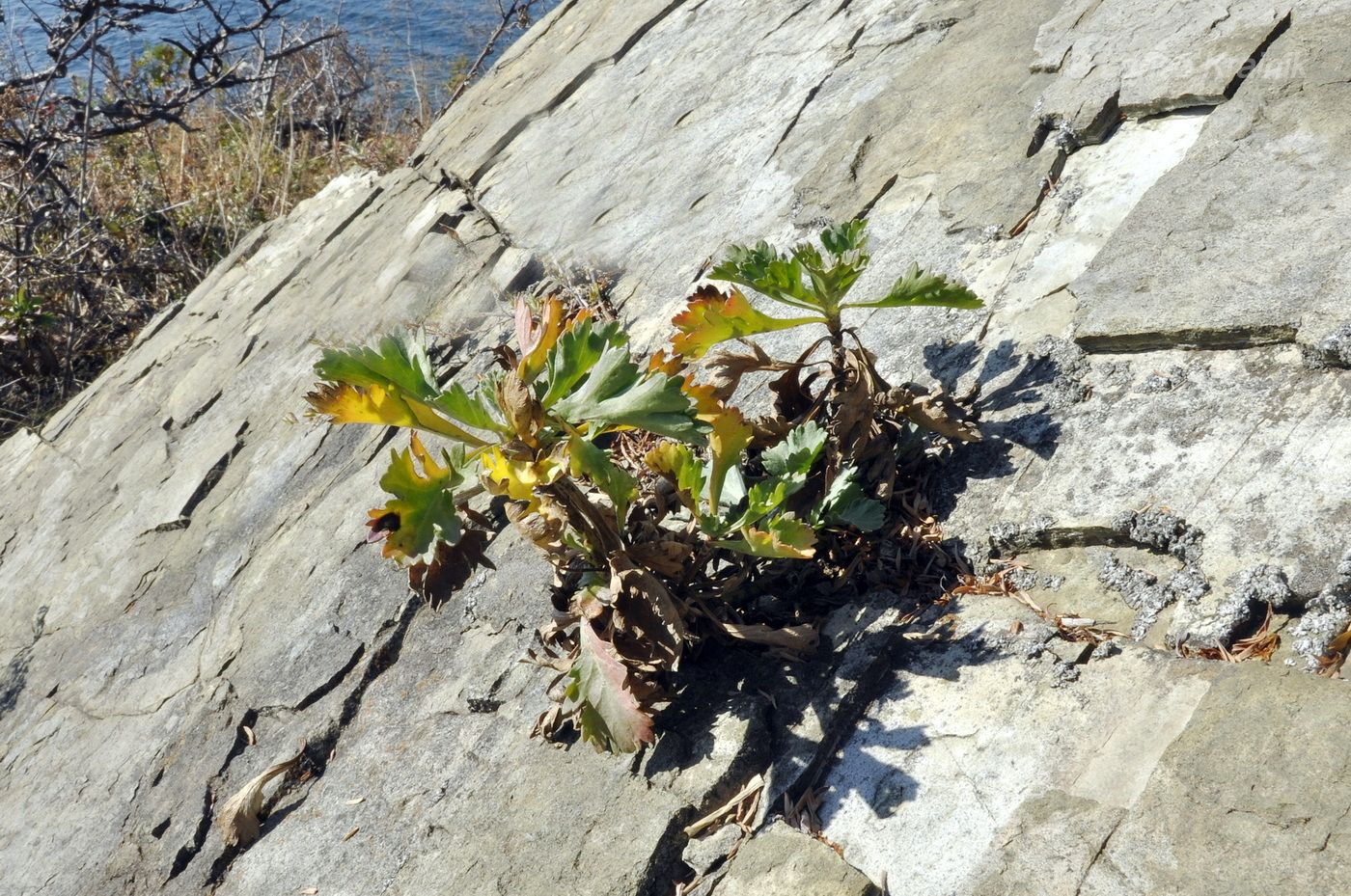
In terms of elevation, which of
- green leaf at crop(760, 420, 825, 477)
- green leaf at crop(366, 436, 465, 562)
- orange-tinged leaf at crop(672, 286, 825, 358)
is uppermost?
green leaf at crop(366, 436, 465, 562)

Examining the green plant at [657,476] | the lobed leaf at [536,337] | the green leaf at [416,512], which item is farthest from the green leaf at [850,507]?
the green leaf at [416,512]

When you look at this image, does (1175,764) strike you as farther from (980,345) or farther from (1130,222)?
(1130,222)

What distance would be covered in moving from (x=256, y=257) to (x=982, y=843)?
498 centimetres

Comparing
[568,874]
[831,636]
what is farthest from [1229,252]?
[568,874]

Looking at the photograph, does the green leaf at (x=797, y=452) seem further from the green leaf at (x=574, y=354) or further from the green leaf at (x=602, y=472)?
the green leaf at (x=574, y=354)

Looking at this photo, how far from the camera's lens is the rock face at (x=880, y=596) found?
1776 mm

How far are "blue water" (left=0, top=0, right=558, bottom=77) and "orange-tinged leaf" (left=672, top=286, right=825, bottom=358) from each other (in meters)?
8.81

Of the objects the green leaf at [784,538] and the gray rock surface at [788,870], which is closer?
the gray rock surface at [788,870]

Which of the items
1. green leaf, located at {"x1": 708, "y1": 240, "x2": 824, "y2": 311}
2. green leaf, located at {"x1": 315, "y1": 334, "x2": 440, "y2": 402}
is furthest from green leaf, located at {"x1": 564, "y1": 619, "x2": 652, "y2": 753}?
green leaf, located at {"x1": 708, "y1": 240, "x2": 824, "y2": 311}

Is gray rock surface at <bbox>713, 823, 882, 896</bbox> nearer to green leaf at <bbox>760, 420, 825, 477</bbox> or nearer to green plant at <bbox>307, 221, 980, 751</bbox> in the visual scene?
green plant at <bbox>307, 221, 980, 751</bbox>

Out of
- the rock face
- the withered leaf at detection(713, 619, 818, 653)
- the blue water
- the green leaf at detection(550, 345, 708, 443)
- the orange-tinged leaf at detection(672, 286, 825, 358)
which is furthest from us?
the blue water

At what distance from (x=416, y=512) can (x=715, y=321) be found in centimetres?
72

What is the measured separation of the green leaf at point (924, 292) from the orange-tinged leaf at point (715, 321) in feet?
0.65

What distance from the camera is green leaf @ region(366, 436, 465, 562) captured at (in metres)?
1.94
